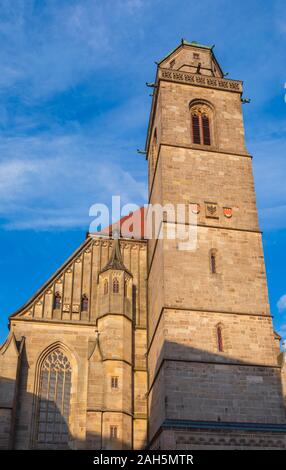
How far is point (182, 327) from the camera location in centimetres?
1920

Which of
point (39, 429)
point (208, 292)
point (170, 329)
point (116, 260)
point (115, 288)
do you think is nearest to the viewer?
point (170, 329)

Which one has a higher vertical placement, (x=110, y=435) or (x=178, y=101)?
(x=178, y=101)

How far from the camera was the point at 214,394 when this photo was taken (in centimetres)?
1820

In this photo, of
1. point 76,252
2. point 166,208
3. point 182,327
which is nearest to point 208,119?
point 166,208

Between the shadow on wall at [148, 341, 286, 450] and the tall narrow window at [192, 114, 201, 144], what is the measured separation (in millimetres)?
9186

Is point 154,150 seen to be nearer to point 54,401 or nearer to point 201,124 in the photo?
point 201,124

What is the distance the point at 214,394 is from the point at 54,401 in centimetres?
597

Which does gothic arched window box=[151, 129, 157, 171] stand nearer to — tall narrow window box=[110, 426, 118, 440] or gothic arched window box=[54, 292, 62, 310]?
gothic arched window box=[54, 292, 62, 310]

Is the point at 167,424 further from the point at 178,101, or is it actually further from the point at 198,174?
the point at 178,101

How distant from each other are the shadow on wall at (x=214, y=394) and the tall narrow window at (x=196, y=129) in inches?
362

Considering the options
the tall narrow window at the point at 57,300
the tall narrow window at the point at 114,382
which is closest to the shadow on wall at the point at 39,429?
the tall narrow window at the point at 114,382

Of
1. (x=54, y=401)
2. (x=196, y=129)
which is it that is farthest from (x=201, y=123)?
(x=54, y=401)

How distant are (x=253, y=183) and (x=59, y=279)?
27.9 ft

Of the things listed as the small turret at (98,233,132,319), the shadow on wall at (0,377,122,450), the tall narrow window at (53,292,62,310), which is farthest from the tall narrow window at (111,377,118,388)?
the tall narrow window at (53,292,62,310)
